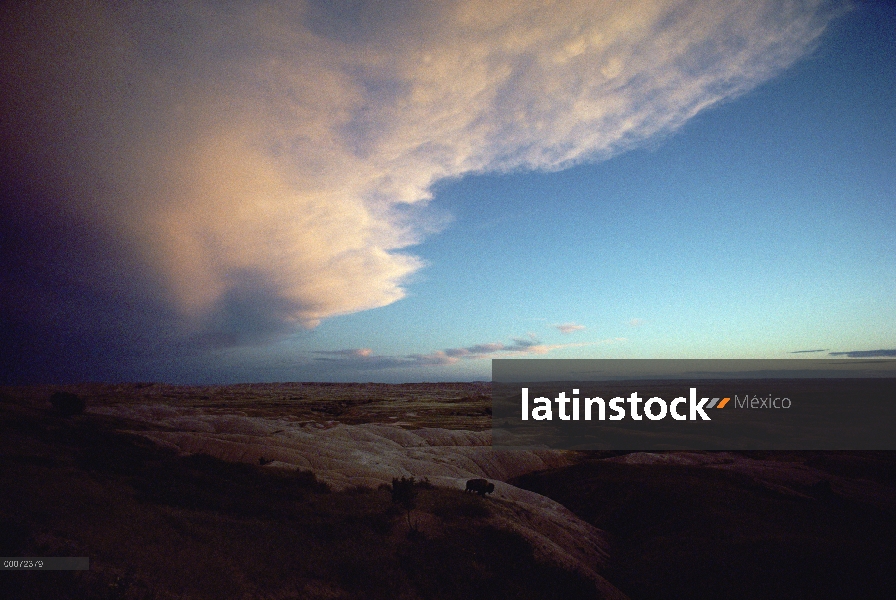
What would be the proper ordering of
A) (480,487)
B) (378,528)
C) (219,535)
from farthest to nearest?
(480,487), (378,528), (219,535)

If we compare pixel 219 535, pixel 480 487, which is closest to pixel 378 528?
pixel 219 535

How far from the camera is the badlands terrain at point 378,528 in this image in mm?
11438

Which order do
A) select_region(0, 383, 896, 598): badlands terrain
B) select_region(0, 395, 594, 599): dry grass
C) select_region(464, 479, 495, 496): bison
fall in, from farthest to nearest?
select_region(464, 479, 495, 496): bison, select_region(0, 383, 896, 598): badlands terrain, select_region(0, 395, 594, 599): dry grass

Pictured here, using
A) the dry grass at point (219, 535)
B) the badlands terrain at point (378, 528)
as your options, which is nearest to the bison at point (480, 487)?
the badlands terrain at point (378, 528)

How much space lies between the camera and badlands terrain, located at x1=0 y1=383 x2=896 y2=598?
37.5 feet

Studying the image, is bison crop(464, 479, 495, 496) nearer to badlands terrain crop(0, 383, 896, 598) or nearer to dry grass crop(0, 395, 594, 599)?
badlands terrain crop(0, 383, 896, 598)

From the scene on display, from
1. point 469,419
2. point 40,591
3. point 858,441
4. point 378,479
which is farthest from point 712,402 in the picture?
point 40,591

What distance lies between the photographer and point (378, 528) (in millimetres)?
17703

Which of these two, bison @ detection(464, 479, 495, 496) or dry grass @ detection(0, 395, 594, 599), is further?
bison @ detection(464, 479, 495, 496)

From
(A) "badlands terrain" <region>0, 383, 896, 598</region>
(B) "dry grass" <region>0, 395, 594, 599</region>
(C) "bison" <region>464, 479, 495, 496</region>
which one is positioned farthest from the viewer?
(C) "bison" <region>464, 479, 495, 496</region>

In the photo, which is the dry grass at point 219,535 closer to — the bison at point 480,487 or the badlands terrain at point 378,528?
the badlands terrain at point 378,528

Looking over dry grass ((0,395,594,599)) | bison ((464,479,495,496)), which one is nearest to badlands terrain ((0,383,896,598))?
dry grass ((0,395,594,599))

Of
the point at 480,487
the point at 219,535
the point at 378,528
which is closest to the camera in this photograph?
the point at 219,535

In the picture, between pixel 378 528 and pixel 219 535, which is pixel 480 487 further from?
pixel 219 535
